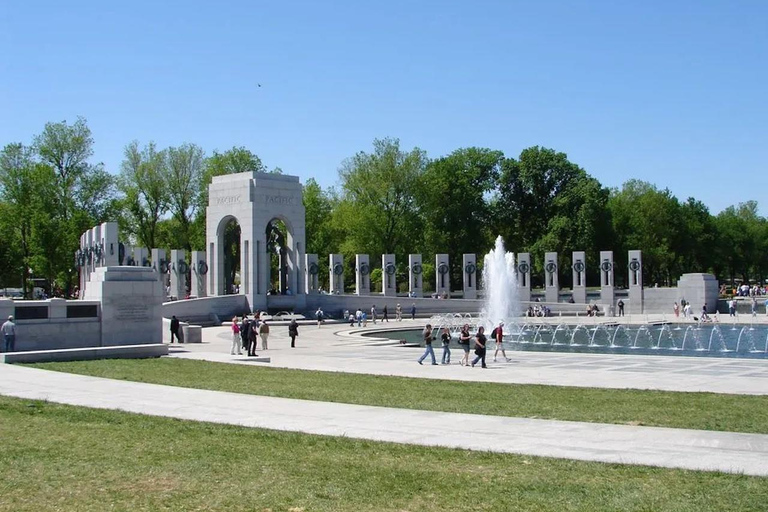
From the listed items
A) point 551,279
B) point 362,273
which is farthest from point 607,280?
point 362,273

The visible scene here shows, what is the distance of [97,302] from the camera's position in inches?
1212

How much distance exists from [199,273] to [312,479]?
55335 mm

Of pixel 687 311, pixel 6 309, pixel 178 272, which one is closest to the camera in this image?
pixel 6 309

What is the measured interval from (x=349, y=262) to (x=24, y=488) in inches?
3157

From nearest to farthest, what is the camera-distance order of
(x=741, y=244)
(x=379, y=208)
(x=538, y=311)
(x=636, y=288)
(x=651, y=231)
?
1. (x=538, y=311)
2. (x=636, y=288)
3. (x=379, y=208)
4. (x=651, y=231)
5. (x=741, y=244)

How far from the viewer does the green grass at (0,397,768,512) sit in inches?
342

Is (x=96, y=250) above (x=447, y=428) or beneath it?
above

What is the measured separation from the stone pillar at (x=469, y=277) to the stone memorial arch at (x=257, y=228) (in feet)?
52.7

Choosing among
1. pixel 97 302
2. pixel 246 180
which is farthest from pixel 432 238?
pixel 97 302

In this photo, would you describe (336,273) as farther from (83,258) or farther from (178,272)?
(83,258)

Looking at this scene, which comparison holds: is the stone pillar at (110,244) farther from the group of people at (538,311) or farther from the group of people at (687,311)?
the group of people at (687,311)

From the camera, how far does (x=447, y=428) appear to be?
13.3 m

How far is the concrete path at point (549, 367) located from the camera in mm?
20594

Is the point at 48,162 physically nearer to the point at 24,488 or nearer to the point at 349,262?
the point at 349,262
